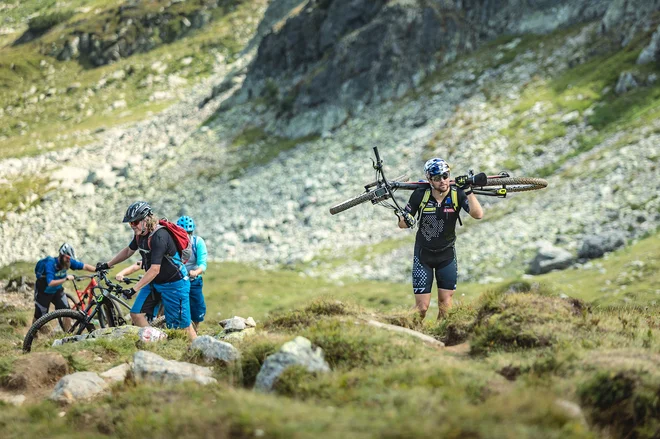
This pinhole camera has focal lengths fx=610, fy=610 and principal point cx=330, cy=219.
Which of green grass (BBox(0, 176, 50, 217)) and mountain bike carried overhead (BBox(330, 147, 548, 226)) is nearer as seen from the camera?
mountain bike carried overhead (BBox(330, 147, 548, 226))

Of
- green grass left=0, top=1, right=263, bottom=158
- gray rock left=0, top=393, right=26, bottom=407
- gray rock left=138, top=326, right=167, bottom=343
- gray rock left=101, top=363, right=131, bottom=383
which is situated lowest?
gray rock left=138, top=326, right=167, bottom=343

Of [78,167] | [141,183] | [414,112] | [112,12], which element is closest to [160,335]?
[414,112]

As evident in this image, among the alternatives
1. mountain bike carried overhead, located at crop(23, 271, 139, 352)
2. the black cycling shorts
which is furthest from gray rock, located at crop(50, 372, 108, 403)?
the black cycling shorts

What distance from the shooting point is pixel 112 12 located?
138 metres

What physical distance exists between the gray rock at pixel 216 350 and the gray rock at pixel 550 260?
20.1 metres

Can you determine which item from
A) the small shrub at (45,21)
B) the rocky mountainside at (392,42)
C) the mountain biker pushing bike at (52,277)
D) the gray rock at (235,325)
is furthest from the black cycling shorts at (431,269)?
the small shrub at (45,21)

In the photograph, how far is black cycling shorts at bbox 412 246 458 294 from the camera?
1116 centimetres

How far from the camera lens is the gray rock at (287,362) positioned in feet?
23.3

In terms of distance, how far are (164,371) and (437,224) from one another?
5.37 meters

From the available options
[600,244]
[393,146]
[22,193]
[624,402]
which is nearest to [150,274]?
[624,402]

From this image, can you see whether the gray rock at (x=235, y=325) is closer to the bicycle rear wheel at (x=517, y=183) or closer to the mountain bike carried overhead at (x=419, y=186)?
the mountain bike carried overhead at (x=419, y=186)

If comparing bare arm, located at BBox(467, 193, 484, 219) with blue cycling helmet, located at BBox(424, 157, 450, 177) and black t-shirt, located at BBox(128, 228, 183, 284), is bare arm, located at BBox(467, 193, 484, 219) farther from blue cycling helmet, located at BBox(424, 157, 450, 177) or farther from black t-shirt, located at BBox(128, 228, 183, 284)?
black t-shirt, located at BBox(128, 228, 183, 284)

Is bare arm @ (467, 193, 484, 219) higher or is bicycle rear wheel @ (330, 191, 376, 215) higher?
bicycle rear wheel @ (330, 191, 376, 215)

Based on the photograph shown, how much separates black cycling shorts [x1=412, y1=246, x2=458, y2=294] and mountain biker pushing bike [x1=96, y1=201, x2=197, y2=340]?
14.0 ft
